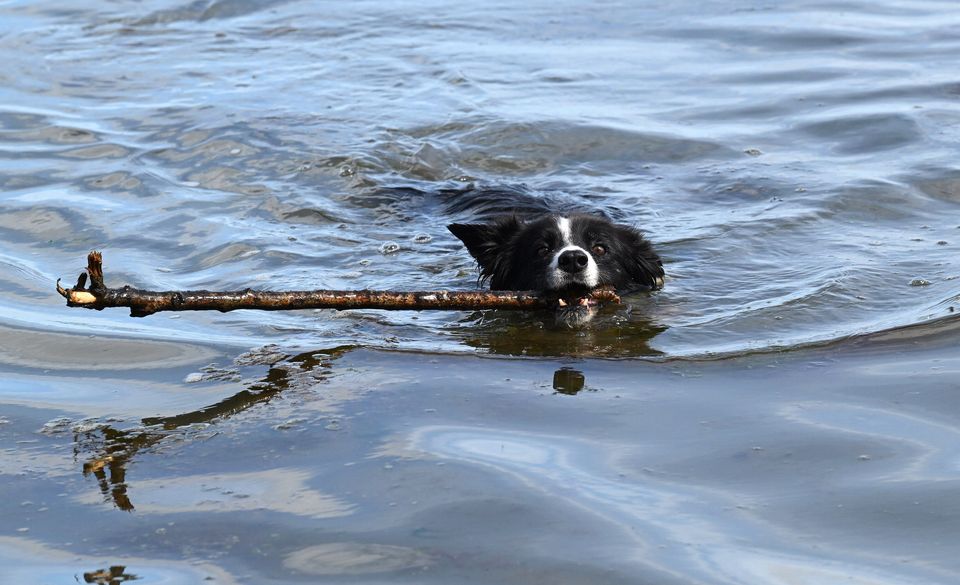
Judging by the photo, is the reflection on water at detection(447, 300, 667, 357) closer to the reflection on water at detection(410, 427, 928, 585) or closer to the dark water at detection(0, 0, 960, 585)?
the dark water at detection(0, 0, 960, 585)

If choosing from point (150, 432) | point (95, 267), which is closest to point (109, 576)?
point (150, 432)

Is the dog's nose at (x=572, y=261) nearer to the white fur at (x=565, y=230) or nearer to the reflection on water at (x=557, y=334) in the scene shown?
the reflection on water at (x=557, y=334)

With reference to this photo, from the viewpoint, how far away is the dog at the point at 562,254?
20.2ft

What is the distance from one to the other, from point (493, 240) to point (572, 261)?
38.2 inches

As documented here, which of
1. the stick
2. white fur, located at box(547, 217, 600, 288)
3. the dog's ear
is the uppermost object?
the dog's ear

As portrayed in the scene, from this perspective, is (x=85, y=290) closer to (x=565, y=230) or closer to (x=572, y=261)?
(x=572, y=261)

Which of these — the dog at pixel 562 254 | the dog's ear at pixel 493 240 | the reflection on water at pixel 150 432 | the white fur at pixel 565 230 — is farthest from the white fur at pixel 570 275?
the reflection on water at pixel 150 432

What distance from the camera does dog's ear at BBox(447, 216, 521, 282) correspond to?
689 cm

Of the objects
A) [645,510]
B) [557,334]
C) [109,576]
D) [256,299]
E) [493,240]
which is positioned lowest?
[109,576]

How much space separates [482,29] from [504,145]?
14.8ft

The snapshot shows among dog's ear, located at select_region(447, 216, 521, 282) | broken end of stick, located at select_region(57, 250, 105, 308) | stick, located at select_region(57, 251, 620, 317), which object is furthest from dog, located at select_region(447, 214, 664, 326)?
broken end of stick, located at select_region(57, 250, 105, 308)

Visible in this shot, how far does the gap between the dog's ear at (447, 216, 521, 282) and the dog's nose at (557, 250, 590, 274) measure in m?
0.82

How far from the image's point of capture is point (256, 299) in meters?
4.90

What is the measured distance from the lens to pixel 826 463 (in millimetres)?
3977
